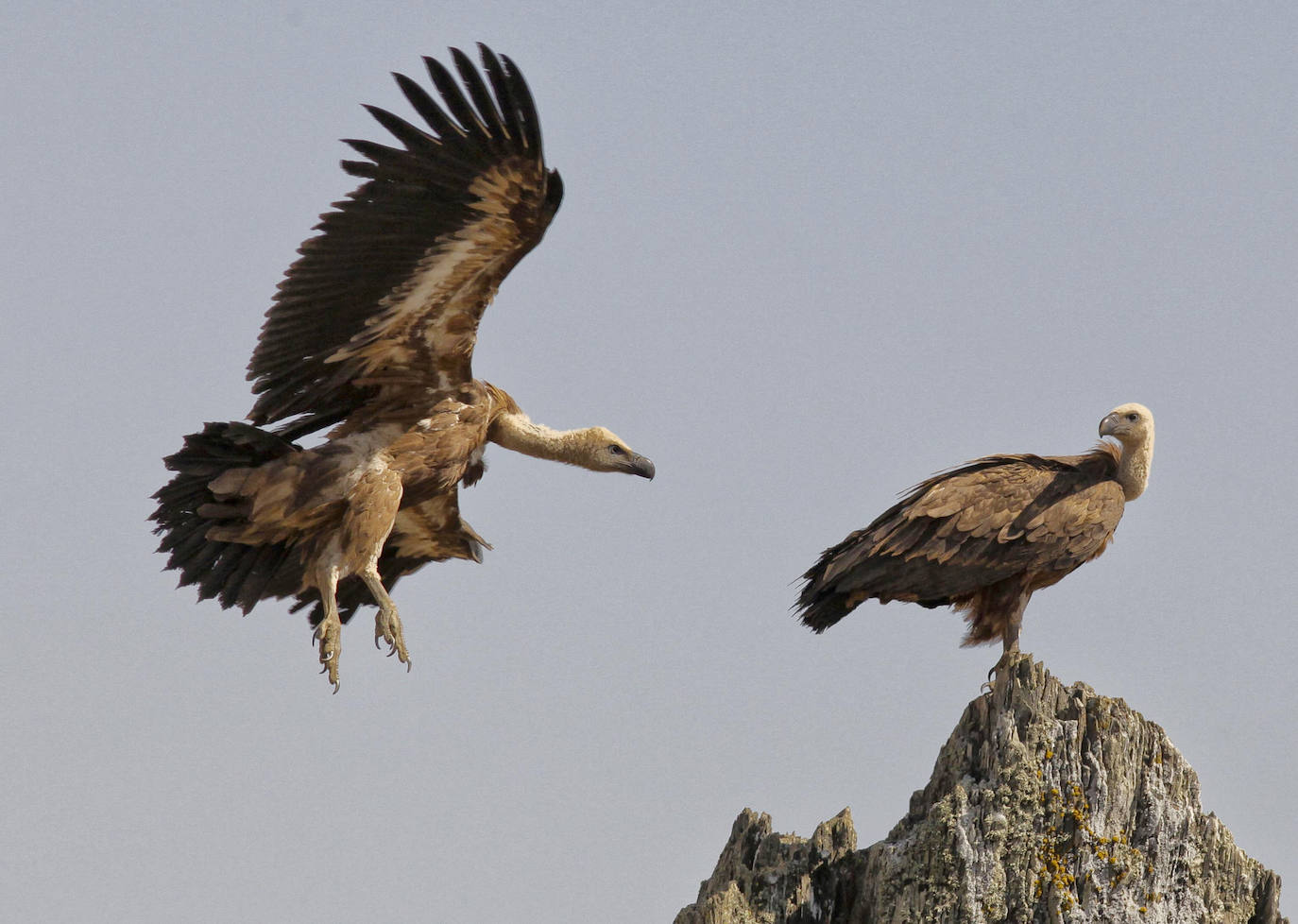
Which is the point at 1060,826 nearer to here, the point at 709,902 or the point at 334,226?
the point at 709,902

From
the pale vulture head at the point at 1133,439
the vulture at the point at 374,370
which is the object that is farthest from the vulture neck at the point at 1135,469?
the vulture at the point at 374,370

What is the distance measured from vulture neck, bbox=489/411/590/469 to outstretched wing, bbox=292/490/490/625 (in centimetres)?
53

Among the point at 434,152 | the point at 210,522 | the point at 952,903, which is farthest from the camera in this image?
the point at 210,522

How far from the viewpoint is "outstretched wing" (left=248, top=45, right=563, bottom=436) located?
30.6 feet

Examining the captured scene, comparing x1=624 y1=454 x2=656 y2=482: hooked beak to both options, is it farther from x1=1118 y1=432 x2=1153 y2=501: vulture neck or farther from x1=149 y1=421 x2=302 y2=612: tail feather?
x1=1118 y1=432 x2=1153 y2=501: vulture neck

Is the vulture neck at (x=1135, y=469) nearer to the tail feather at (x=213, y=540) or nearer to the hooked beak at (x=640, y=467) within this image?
the hooked beak at (x=640, y=467)

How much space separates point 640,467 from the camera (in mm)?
11109

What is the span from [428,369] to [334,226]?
107 cm

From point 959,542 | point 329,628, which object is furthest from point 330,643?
point 959,542

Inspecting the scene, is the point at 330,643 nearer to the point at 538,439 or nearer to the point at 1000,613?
the point at 538,439

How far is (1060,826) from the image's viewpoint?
845 centimetres

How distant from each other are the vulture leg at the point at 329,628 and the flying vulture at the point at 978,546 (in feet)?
9.08

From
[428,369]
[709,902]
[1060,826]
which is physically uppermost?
[428,369]

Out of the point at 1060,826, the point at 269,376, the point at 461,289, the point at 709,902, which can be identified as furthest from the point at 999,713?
the point at 269,376
